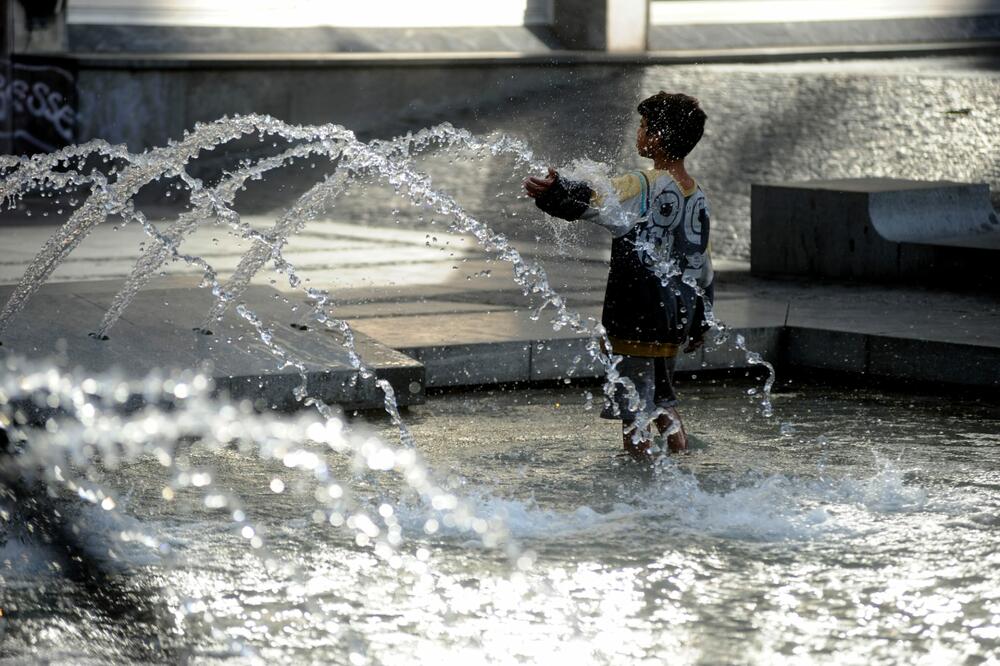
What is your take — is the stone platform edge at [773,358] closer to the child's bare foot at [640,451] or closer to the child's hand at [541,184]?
the child's bare foot at [640,451]

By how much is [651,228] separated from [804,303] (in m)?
3.64

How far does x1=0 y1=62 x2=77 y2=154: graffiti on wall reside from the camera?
1573 cm

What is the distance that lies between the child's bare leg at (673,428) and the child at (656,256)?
0.29 feet

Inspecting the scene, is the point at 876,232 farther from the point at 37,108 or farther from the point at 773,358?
the point at 37,108

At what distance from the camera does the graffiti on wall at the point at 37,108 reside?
1573 cm

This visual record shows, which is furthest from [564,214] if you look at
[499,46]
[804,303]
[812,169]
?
[499,46]

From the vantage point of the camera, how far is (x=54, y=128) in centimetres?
1592

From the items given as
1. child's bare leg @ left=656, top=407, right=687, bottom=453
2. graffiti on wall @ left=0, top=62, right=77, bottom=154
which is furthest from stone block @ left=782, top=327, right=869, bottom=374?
graffiti on wall @ left=0, top=62, right=77, bottom=154

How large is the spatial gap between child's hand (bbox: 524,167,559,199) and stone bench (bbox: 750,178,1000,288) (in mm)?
5135

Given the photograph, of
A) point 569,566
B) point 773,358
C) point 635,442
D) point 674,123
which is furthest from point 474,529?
point 773,358

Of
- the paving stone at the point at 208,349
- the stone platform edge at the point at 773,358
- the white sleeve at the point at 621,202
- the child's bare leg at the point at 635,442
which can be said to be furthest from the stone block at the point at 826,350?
the white sleeve at the point at 621,202

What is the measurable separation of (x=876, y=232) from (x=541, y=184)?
17.5 ft

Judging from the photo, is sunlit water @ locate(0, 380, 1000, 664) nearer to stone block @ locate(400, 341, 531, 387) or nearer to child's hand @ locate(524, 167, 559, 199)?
child's hand @ locate(524, 167, 559, 199)

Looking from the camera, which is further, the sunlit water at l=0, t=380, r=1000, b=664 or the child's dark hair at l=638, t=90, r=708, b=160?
the child's dark hair at l=638, t=90, r=708, b=160
